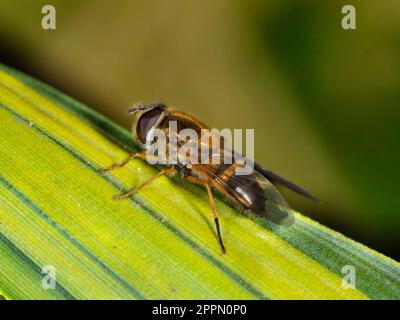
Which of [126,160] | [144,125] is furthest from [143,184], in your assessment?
[144,125]

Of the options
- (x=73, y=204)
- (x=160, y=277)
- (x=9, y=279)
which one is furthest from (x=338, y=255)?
(x=9, y=279)

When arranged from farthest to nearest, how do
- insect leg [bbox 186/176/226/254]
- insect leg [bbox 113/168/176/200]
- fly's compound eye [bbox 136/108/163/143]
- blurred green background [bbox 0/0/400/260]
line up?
blurred green background [bbox 0/0/400/260], fly's compound eye [bbox 136/108/163/143], insect leg [bbox 113/168/176/200], insect leg [bbox 186/176/226/254]

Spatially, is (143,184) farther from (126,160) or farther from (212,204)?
(212,204)

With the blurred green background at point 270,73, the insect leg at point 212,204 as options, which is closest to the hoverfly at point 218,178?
the insect leg at point 212,204

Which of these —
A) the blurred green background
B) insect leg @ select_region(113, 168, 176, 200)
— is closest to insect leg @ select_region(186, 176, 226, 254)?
insect leg @ select_region(113, 168, 176, 200)

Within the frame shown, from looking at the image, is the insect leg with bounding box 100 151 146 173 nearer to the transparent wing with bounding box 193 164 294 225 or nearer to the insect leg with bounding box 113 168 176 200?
the insect leg with bounding box 113 168 176 200

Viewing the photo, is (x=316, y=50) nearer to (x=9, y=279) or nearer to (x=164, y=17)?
(x=164, y=17)

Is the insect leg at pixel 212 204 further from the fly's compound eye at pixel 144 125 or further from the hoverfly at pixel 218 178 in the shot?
the fly's compound eye at pixel 144 125
